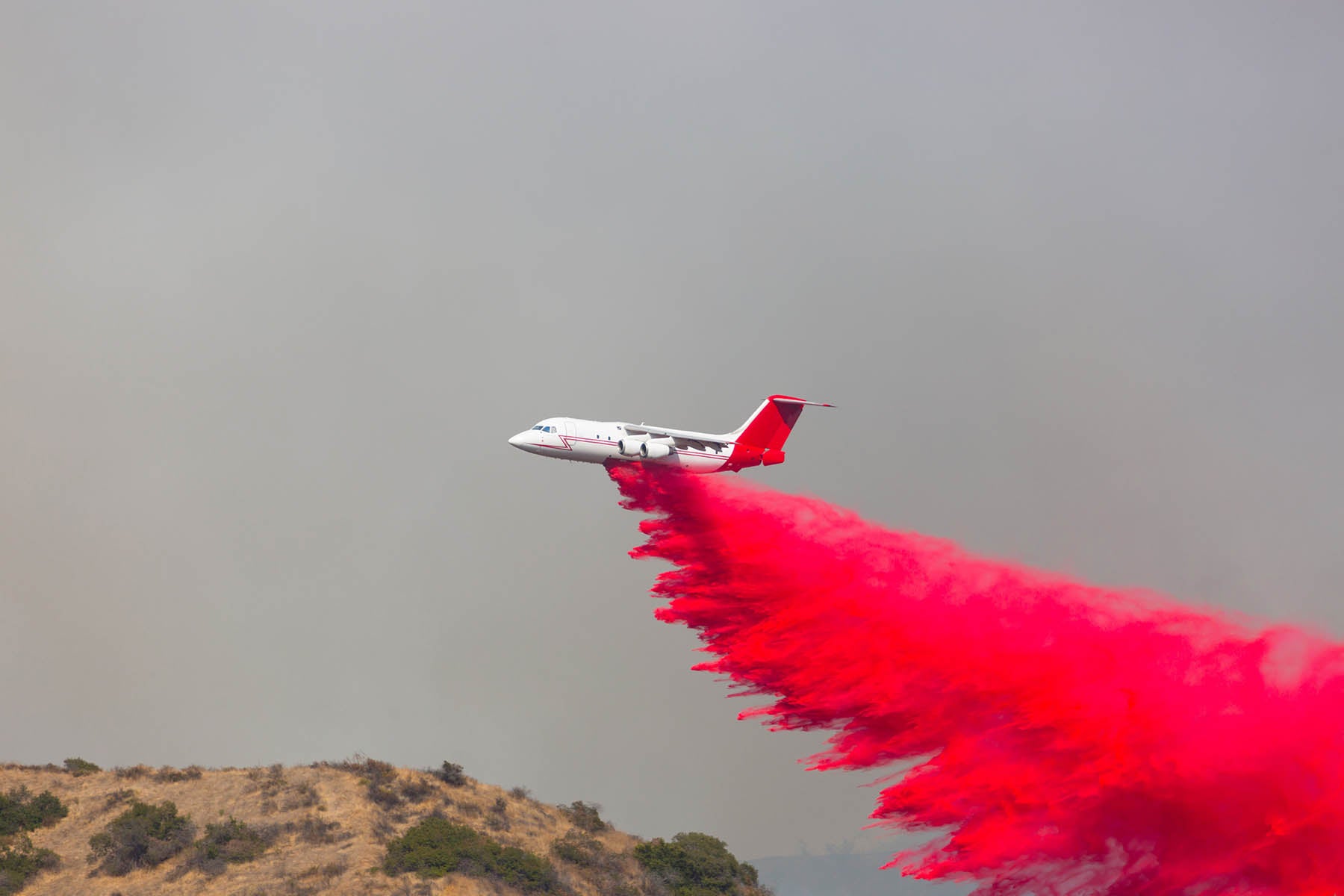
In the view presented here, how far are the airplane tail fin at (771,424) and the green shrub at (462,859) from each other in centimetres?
2121

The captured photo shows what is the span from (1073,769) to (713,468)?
2027 cm

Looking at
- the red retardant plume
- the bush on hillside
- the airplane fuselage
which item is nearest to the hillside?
the bush on hillside

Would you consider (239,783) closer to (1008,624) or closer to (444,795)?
(444,795)

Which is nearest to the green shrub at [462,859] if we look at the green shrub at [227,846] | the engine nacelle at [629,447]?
the green shrub at [227,846]

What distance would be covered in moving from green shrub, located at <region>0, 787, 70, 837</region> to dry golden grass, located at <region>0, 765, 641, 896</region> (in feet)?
1.71

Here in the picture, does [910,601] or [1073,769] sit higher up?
[910,601]

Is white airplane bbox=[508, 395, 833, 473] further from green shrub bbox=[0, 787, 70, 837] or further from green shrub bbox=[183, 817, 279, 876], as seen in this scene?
green shrub bbox=[0, 787, 70, 837]

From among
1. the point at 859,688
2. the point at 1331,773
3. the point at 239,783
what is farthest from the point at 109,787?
the point at 1331,773

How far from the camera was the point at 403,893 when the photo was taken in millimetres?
39625

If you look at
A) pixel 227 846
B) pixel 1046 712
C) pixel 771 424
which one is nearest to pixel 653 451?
pixel 771 424

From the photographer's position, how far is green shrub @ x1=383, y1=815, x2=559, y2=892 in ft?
137

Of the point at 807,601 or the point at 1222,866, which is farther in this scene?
the point at 807,601

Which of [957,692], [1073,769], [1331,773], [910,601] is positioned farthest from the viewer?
[910,601]

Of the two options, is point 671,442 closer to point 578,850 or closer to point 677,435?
point 677,435
